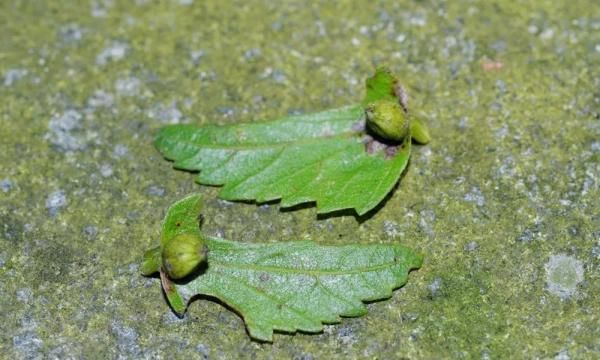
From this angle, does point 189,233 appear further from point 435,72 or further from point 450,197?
point 435,72

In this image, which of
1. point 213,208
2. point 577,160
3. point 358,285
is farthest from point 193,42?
point 577,160

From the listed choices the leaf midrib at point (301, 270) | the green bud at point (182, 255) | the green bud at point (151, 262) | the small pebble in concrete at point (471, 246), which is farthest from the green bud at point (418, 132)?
the green bud at point (151, 262)

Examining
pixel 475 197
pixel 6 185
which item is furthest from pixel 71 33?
pixel 475 197

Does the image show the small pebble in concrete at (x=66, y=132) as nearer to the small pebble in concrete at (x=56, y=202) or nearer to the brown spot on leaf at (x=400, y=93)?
the small pebble in concrete at (x=56, y=202)

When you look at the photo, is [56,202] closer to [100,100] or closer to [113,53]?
[100,100]

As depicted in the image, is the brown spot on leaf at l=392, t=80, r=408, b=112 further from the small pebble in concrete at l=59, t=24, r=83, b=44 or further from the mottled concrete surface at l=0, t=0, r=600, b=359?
the small pebble in concrete at l=59, t=24, r=83, b=44

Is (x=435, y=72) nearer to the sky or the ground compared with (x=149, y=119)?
nearer to the sky

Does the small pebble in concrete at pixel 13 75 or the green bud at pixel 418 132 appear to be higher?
the green bud at pixel 418 132
